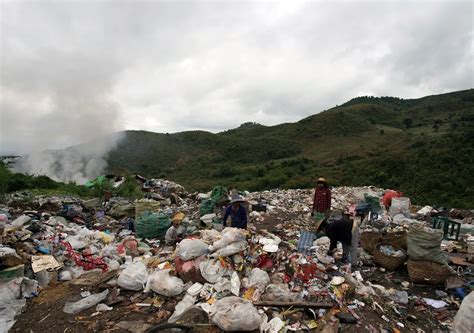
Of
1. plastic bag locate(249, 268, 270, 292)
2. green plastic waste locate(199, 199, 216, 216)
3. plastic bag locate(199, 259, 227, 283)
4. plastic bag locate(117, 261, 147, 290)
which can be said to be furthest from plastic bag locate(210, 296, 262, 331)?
green plastic waste locate(199, 199, 216, 216)

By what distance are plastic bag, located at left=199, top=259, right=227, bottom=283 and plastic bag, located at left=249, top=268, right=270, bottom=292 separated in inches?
14.9

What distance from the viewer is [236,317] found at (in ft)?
9.37

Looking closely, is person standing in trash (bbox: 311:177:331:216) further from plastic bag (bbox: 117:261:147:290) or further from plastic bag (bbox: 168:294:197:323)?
plastic bag (bbox: 117:261:147:290)

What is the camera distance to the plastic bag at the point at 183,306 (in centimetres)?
320

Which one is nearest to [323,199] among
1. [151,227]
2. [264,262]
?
[264,262]

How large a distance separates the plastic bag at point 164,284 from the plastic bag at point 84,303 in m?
0.53

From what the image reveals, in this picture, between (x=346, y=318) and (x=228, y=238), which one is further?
(x=228, y=238)

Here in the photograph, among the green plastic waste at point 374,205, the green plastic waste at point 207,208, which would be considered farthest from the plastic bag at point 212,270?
the green plastic waste at point 374,205

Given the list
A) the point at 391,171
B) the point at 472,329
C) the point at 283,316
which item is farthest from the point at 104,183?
the point at 391,171

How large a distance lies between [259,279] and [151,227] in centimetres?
338

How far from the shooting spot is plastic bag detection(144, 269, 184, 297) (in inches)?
147

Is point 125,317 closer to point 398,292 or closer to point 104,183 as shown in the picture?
point 398,292

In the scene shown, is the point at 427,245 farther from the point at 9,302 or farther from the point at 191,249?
the point at 9,302

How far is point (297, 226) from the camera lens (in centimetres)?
762
